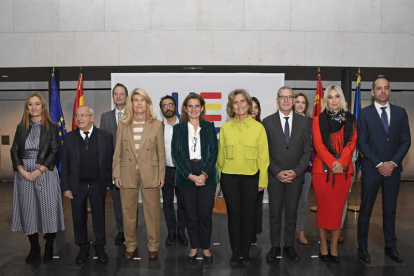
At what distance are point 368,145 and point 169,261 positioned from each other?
2403mm

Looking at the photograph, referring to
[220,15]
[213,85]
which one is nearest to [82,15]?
[220,15]

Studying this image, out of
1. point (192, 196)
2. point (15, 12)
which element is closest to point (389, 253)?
point (192, 196)

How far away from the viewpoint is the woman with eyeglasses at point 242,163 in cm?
283

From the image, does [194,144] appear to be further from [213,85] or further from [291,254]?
[213,85]

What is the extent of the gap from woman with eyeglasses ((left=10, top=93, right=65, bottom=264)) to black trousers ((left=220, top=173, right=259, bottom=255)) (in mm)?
1805

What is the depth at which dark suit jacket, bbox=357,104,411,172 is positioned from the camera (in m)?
3.04

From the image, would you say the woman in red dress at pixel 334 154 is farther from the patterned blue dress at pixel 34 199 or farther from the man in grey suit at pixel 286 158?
the patterned blue dress at pixel 34 199

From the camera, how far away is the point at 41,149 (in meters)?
3.03

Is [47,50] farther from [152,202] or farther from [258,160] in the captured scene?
[258,160]

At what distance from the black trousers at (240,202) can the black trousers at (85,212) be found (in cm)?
130

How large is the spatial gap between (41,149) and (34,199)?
1.73 feet

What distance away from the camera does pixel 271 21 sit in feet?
17.8

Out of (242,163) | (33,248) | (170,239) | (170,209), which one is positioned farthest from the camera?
(170,209)

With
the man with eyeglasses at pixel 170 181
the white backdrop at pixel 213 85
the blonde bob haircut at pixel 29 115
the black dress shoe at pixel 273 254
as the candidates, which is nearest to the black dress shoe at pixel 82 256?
the man with eyeglasses at pixel 170 181
